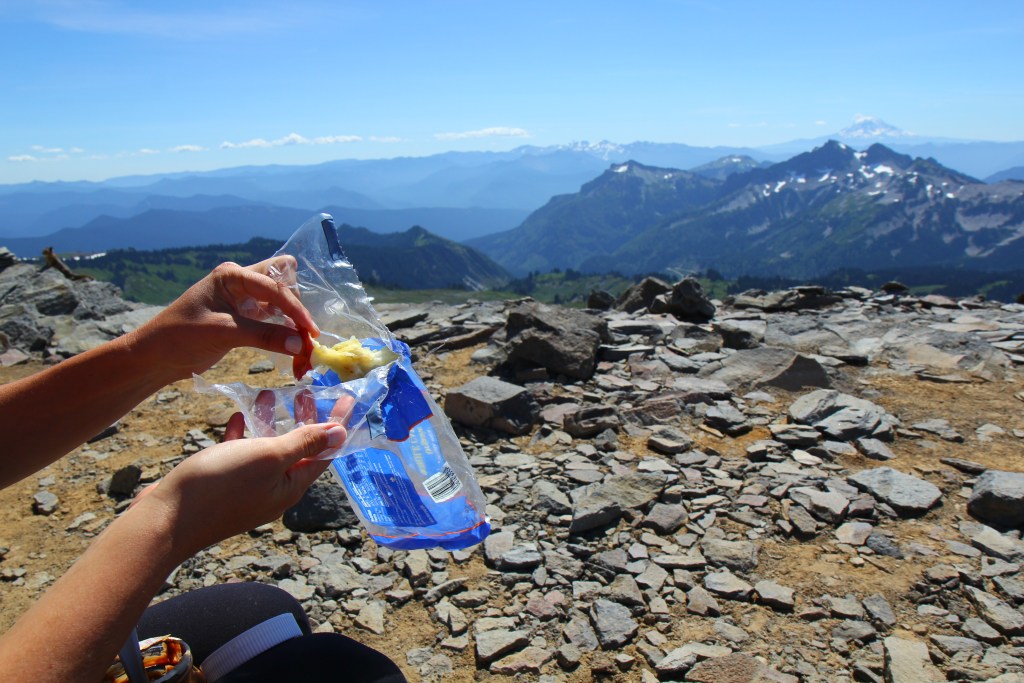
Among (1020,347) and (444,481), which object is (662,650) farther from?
(1020,347)

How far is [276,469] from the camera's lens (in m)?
2.31

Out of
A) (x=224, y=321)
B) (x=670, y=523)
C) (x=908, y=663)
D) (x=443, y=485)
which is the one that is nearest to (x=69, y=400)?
(x=224, y=321)

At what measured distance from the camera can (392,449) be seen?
3.04 m

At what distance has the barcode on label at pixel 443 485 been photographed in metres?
3.11

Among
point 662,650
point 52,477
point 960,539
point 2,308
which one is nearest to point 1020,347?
point 960,539

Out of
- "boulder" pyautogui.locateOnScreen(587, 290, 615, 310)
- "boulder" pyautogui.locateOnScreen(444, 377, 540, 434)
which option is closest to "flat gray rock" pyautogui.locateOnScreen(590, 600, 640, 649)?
"boulder" pyautogui.locateOnScreen(444, 377, 540, 434)

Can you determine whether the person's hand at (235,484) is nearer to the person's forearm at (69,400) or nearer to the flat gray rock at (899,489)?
the person's forearm at (69,400)

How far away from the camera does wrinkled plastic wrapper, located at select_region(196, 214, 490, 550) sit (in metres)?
2.80

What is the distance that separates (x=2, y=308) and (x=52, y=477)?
11009mm

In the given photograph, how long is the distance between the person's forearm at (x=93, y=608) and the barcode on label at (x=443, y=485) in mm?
1300

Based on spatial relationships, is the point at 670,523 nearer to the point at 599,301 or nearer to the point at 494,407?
the point at 494,407

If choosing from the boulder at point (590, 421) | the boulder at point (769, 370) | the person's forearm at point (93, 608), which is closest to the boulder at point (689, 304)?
the boulder at point (769, 370)

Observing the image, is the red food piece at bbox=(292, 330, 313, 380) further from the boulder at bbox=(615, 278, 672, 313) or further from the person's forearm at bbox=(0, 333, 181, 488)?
the boulder at bbox=(615, 278, 672, 313)

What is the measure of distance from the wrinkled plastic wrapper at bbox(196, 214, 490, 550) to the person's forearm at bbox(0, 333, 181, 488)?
666mm
